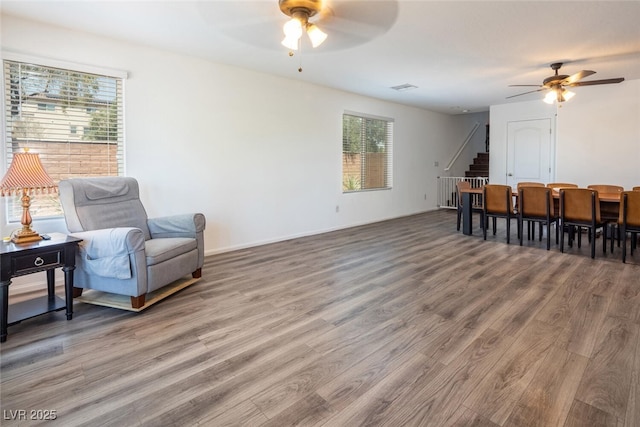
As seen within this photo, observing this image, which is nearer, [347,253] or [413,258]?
[413,258]

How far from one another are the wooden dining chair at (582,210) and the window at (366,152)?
3.48 meters

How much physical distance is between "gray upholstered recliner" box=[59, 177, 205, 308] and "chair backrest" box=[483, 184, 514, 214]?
4374 mm

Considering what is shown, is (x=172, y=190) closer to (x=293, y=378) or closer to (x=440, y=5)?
(x=293, y=378)

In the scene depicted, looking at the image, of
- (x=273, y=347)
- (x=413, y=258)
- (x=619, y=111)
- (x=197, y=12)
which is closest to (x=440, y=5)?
(x=197, y=12)

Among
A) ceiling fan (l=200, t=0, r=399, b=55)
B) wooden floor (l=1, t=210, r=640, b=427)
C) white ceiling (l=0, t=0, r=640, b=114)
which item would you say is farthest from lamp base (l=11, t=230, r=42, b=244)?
ceiling fan (l=200, t=0, r=399, b=55)

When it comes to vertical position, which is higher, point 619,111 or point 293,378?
point 619,111

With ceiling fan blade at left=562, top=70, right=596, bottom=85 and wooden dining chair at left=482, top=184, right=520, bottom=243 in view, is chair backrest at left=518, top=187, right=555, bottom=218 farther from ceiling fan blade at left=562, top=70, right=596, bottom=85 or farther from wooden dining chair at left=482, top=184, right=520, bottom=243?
ceiling fan blade at left=562, top=70, right=596, bottom=85

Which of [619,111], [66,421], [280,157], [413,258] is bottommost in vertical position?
[66,421]

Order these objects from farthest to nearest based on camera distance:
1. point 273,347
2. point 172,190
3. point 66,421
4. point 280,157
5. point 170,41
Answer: point 280,157 < point 172,190 < point 170,41 < point 273,347 < point 66,421

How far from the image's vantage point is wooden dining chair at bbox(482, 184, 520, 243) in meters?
5.17

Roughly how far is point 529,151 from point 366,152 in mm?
3715

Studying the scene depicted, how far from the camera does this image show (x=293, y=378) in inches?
74.9

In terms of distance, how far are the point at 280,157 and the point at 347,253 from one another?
189 centimetres

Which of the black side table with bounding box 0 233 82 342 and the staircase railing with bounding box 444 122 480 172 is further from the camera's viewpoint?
the staircase railing with bounding box 444 122 480 172
